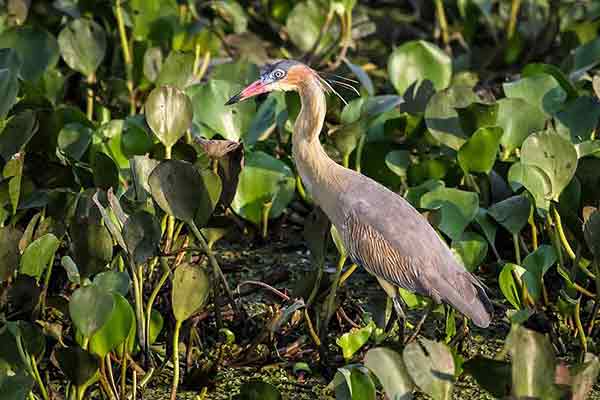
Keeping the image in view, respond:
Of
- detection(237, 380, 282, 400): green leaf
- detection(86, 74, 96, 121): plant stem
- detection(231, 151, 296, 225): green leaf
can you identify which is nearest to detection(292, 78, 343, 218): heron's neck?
detection(231, 151, 296, 225): green leaf

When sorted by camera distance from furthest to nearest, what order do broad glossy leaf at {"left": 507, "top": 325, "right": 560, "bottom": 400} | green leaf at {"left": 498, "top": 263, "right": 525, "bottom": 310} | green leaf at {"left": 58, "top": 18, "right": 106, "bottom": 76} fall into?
1. green leaf at {"left": 58, "top": 18, "right": 106, "bottom": 76}
2. green leaf at {"left": 498, "top": 263, "right": 525, "bottom": 310}
3. broad glossy leaf at {"left": 507, "top": 325, "right": 560, "bottom": 400}

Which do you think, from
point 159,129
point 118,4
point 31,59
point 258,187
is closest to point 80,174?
point 159,129

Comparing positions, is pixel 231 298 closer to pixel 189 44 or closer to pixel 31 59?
pixel 31 59

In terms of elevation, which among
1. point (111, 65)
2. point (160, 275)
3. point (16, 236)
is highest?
point (16, 236)

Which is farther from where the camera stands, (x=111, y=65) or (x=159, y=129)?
(x=111, y=65)

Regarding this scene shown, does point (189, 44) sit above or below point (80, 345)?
below

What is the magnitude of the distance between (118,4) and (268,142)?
1185 millimetres

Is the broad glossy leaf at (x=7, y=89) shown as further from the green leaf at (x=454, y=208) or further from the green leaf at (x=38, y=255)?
the green leaf at (x=454, y=208)

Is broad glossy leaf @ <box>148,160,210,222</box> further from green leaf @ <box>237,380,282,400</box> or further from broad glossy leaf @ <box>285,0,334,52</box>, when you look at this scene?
broad glossy leaf @ <box>285,0,334,52</box>

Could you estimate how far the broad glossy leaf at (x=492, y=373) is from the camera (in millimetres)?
2943

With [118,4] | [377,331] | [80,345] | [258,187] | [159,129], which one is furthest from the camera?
[118,4]

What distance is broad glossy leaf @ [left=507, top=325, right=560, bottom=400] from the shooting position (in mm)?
2777

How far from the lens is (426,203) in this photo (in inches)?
158

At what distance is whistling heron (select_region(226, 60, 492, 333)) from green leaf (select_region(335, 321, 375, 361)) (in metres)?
0.13
